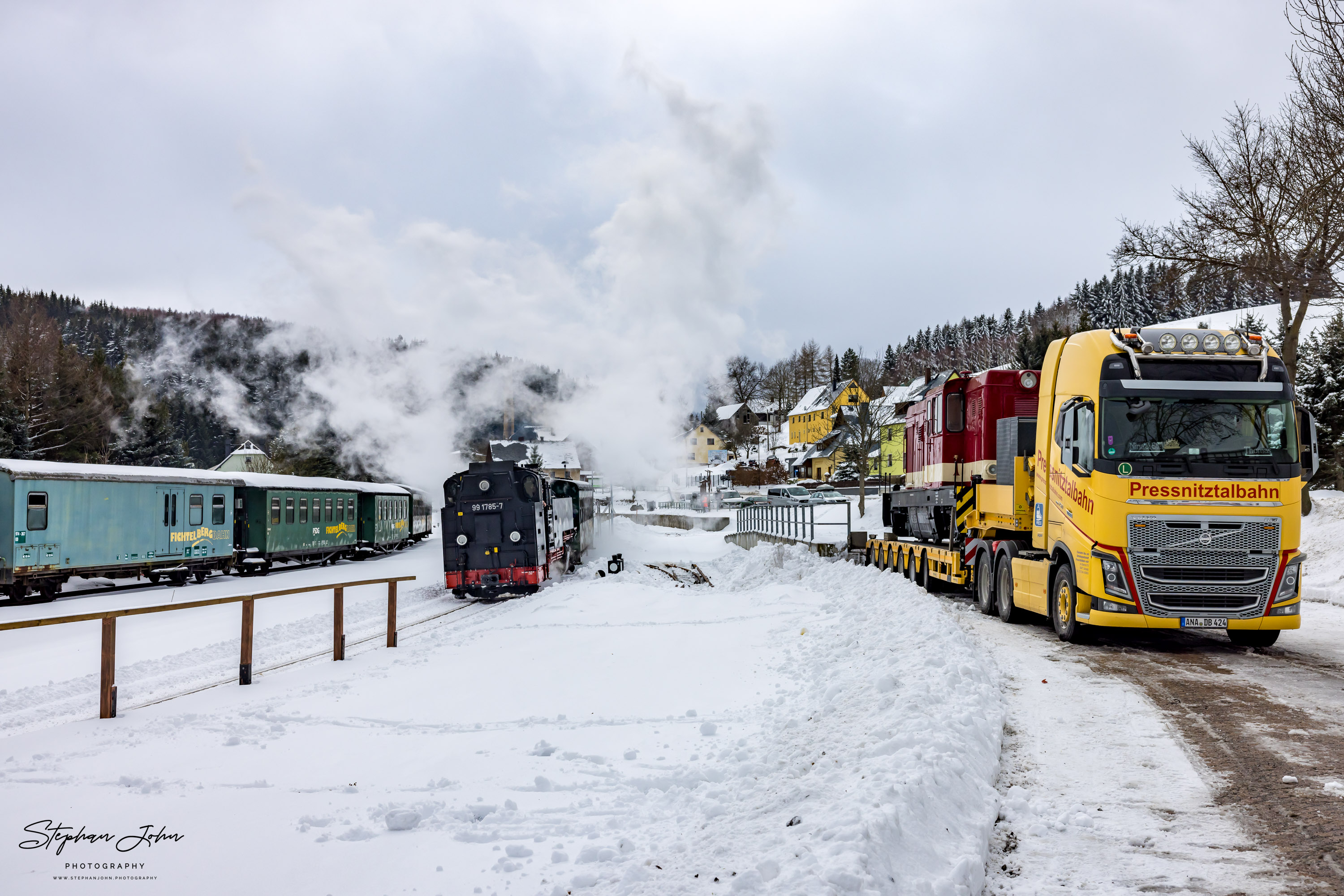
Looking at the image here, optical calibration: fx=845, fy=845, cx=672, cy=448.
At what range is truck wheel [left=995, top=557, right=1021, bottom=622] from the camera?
39.6ft

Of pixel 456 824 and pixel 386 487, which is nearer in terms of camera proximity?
pixel 456 824

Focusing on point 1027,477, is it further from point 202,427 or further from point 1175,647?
point 202,427

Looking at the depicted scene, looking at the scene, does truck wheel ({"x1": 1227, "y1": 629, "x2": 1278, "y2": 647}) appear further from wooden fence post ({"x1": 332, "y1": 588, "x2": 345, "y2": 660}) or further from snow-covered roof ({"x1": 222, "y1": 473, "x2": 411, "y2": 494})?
snow-covered roof ({"x1": 222, "y1": 473, "x2": 411, "y2": 494})

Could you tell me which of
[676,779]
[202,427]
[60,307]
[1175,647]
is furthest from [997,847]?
[60,307]

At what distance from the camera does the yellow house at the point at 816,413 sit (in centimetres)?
9688

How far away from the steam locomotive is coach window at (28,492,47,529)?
865 centimetres

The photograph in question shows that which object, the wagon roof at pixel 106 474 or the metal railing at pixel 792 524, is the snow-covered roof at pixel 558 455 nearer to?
the metal railing at pixel 792 524

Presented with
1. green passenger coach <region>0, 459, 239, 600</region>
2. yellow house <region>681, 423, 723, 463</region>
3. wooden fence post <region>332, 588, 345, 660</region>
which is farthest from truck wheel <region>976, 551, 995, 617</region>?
yellow house <region>681, 423, 723, 463</region>

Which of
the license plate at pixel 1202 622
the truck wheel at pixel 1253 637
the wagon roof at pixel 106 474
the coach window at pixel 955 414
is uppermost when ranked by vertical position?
the coach window at pixel 955 414

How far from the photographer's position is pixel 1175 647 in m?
9.77

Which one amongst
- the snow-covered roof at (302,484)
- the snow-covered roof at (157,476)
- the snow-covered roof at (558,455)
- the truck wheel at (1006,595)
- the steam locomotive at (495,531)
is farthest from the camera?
the snow-covered roof at (558,455)

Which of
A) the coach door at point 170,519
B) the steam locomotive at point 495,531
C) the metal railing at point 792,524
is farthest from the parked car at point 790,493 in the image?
the coach door at point 170,519

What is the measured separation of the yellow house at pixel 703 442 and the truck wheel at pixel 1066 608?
8909cm

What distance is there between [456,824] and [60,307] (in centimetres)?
10970
